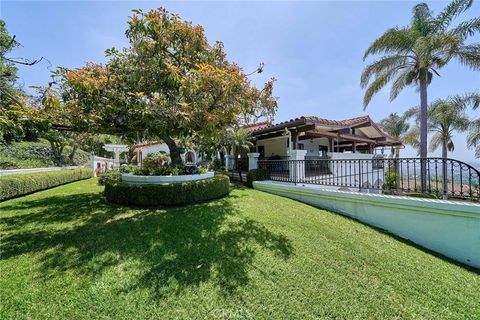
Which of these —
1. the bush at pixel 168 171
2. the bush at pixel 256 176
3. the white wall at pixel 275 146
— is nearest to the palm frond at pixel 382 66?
the white wall at pixel 275 146

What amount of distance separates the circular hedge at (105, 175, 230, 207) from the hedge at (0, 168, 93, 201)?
4.51 m

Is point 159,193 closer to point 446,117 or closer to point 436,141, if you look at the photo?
point 446,117

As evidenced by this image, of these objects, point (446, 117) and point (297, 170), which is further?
point (446, 117)

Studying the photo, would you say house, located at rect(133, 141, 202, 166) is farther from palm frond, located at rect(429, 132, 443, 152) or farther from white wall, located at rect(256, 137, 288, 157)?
palm frond, located at rect(429, 132, 443, 152)

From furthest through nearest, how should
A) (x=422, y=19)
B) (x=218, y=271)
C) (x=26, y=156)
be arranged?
(x=26, y=156) → (x=422, y=19) → (x=218, y=271)

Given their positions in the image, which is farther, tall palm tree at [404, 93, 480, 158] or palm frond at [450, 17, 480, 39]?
tall palm tree at [404, 93, 480, 158]

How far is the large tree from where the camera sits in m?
6.08

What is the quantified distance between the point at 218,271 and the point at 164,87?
5314mm

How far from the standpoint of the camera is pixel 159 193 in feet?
24.3

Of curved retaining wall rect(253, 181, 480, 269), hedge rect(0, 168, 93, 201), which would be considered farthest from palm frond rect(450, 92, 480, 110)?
hedge rect(0, 168, 93, 201)

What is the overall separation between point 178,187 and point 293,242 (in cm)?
424

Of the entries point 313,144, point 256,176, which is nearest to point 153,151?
point 313,144

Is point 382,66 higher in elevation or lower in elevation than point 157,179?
higher

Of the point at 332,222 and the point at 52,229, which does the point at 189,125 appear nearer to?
the point at 52,229
